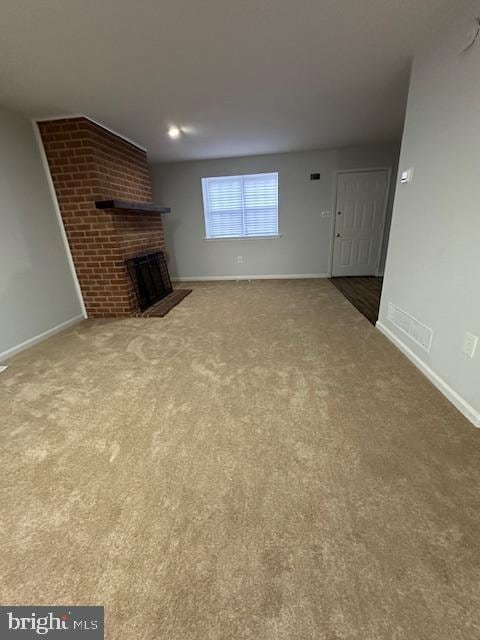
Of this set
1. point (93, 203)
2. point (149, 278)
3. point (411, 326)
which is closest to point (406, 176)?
point (411, 326)

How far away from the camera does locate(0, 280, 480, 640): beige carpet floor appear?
81 cm

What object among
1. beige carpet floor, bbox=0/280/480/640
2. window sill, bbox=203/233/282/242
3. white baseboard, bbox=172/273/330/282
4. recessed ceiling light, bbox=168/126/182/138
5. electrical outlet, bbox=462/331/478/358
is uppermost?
recessed ceiling light, bbox=168/126/182/138

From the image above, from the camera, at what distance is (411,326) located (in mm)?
2164

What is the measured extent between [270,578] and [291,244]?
503 cm

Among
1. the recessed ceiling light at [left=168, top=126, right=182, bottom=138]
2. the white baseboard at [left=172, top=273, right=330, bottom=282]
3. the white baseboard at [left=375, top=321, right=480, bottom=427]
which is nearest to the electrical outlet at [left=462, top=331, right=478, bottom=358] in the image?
the white baseboard at [left=375, top=321, right=480, bottom=427]

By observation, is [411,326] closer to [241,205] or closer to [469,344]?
[469,344]

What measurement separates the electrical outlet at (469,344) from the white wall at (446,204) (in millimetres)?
34

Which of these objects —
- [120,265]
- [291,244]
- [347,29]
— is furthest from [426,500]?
[291,244]

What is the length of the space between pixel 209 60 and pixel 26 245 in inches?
97.3

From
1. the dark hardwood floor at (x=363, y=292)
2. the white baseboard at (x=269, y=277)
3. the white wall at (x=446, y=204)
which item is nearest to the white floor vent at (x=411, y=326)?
the white wall at (x=446, y=204)

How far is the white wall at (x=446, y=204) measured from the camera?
1526 millimetres

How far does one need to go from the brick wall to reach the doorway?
3.38 m
